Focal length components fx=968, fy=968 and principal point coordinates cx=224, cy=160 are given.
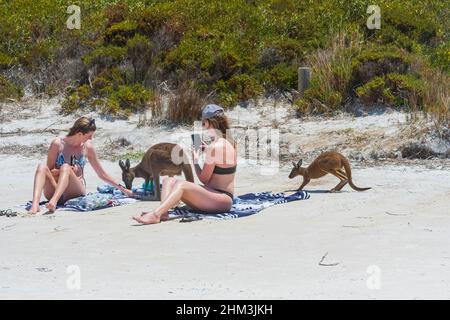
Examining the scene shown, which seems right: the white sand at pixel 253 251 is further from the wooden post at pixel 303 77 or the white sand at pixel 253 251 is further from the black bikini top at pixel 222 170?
the wooden post at pixel 303 77

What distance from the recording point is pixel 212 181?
9.47 meters

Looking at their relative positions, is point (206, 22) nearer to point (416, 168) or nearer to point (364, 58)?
point (364, 58)

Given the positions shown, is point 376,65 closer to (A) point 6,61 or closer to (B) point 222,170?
(B) point 222,170

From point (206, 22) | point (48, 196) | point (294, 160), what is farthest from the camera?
point (206, 22)

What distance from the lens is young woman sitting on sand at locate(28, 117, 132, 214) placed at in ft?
33.4

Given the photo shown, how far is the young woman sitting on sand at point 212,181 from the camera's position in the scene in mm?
9305

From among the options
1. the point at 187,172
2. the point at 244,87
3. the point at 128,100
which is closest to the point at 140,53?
the point at 128,100

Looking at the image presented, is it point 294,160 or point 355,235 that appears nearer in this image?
point 355,235

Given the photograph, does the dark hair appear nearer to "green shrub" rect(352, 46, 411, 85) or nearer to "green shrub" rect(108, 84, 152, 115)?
"green shrub" rect(108, 84, 152, 115)

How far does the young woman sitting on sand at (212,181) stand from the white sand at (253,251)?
289 mm

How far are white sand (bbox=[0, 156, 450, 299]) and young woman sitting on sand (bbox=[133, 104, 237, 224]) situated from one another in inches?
11.4
